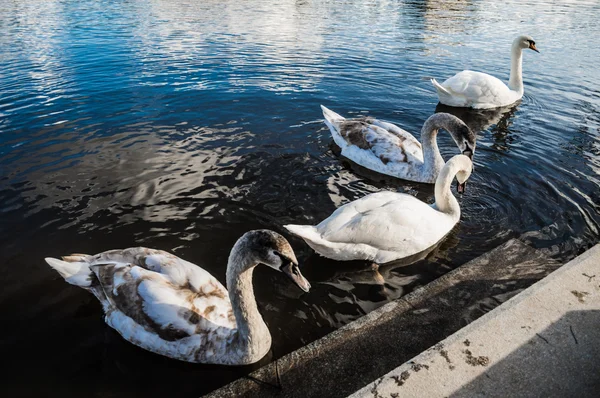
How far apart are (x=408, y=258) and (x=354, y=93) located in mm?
8645

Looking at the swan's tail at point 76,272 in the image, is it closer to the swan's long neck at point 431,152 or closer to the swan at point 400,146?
the swan at point 400,146

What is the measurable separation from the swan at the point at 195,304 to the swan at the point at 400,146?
5.02 metres

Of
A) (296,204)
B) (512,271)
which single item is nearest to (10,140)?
(296,204)

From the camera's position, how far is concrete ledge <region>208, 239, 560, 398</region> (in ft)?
13.3

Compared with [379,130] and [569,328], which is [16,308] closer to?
[569,328]

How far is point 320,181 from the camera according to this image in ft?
27.9

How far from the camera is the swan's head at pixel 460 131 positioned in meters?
8.28

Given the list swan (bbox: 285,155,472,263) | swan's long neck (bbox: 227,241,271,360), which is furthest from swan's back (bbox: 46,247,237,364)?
swan (bbox: 285,155,472,263)

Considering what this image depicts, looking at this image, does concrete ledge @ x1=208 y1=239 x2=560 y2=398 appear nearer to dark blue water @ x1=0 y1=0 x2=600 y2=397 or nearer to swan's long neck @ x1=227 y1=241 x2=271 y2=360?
swan's long neck @ x1=227 y1=241 x2=271 y2=360

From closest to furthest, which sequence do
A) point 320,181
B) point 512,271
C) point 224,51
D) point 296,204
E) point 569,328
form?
point 569,328 → point 512,271 → point 296,204 → point 320,181 → point 224,51

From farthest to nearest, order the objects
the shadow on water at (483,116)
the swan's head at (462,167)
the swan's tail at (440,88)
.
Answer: the swan's tail at (440,88) < the shadow on water at (483,116) < the swan's head at (462,167)

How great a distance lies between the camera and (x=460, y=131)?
8398 mm

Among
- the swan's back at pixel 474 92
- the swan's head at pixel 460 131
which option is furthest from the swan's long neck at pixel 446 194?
→ the swan's back at pixel 474 92

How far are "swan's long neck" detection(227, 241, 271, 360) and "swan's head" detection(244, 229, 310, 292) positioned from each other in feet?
0.50
